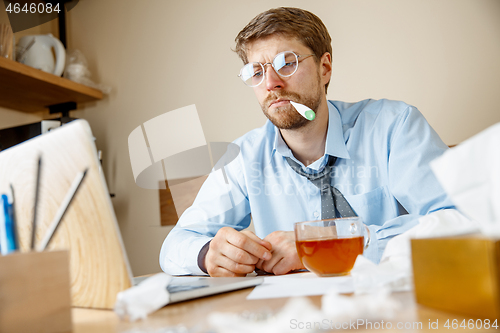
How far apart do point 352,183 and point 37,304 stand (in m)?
0.93

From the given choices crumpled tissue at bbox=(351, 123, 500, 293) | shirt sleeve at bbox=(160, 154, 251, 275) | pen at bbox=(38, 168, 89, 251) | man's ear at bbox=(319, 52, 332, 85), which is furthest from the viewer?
man's ear at bbox=(319, 52, 332, 85)

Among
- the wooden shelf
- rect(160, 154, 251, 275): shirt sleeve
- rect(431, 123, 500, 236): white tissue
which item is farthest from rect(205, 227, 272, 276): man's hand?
the wooden shelf

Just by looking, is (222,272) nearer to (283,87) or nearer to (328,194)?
(328,194)

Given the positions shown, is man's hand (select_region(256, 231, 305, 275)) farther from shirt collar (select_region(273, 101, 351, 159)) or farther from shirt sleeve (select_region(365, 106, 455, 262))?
shirt collar (select_region(273, 101, 351, 159))

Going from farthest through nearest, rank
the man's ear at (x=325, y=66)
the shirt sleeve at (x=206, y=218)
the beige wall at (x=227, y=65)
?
the beige wall at (x=227, y=65), the man's ear at (x=325, y=66), the shirt sleeve at (x=206, y=218)

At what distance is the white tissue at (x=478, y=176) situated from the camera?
0.29 metres

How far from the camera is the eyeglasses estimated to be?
46.7 inches

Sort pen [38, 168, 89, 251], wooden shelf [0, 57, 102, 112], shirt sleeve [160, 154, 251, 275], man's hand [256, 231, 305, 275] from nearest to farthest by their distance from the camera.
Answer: pen [38, 168, 89, 251] → man's hand [256, 231, 305, 275] → shirt sleeve [160, 154, 251, 275] → wooden shelf [0, 57, 102, 112]

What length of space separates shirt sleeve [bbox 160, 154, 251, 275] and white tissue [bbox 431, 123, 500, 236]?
654 mm

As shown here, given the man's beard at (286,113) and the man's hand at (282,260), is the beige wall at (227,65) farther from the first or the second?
the man's hand at (282,260)

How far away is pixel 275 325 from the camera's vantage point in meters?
0.27

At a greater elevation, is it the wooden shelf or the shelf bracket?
the wooden shelf

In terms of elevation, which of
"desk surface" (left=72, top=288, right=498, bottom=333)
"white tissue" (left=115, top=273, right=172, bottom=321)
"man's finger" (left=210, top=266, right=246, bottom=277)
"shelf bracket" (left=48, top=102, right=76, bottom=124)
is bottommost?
"man's finger" (left=210, top=266, right=246, bottom=277)

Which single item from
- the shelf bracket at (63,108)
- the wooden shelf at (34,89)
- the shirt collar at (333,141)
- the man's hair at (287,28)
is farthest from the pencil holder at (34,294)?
the shelf bracket at (63,108)
